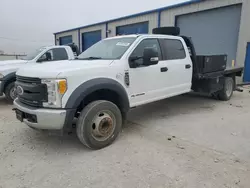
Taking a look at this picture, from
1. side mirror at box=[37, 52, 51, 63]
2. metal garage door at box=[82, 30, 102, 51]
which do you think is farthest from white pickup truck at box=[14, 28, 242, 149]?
metal garage door at box=[82, 30, 102, 51]

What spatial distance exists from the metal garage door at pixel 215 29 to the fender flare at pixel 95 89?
909 cm

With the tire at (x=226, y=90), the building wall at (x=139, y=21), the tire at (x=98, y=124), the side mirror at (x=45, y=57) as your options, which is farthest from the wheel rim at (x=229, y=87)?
the building wall at (x=139, y=21)

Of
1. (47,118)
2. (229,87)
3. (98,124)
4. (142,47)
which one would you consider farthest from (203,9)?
(47,118)

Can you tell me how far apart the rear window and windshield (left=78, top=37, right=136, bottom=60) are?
89 centimetres

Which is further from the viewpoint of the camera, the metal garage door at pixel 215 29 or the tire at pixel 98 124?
the metal garage door at pixel 215 29

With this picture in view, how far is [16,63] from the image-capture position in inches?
269

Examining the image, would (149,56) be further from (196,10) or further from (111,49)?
(196,10)

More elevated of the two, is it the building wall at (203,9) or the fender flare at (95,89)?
the building wall at (203,9)

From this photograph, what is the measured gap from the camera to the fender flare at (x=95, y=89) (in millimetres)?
3059

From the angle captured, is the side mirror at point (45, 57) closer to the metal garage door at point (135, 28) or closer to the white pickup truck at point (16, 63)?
the white pickup truck at point (16, 63)

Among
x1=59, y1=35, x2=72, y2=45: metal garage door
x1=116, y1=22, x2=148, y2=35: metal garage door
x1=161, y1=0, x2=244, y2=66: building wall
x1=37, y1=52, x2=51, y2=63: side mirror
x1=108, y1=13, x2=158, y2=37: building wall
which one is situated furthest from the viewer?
x1=59, y1=35, x2=72, y2=45: metal garage door

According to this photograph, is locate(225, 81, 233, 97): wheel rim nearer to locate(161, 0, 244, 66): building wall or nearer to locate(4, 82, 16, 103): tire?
locate(161, 0, 244, 66): building wall

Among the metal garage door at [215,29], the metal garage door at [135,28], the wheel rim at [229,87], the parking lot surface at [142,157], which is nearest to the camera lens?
the parking lot surface at [142,157]

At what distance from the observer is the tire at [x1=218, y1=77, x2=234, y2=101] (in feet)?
22.1
